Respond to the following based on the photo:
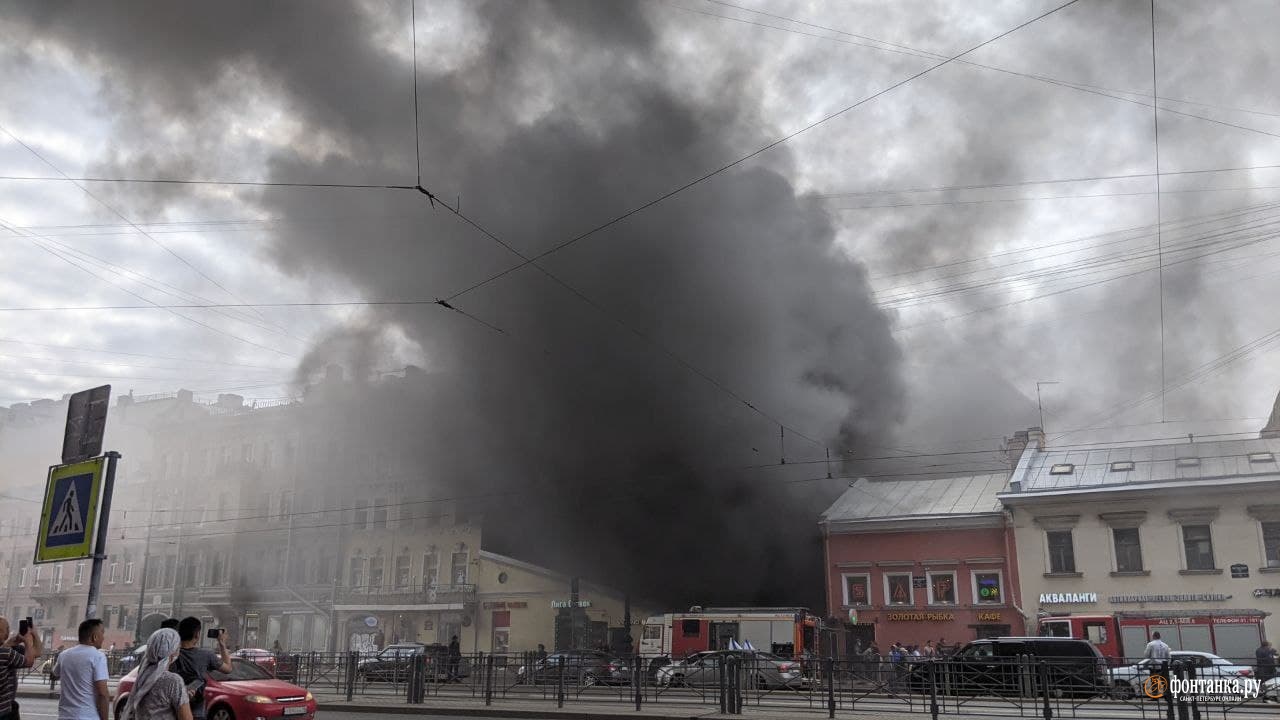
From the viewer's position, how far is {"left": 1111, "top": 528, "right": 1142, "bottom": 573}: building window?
104ft

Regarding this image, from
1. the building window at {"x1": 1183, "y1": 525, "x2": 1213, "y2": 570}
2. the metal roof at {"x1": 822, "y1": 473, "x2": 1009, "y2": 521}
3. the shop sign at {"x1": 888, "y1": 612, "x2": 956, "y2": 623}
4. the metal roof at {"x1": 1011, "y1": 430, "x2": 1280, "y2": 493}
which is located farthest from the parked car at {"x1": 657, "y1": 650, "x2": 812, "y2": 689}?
the building window at {"x1": 1183, "y1": 525, "x2": 1213, "y2": 570}

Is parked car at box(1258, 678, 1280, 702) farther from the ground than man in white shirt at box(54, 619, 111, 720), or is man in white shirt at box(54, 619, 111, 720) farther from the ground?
man in white shirt at box(54, 619, 111, 720)

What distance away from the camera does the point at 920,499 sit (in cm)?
3778

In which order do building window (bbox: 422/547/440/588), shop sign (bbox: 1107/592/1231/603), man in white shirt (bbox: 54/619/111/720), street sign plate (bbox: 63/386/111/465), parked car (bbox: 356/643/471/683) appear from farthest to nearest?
building window (bbox: 422/547/440/588) < shop sign (bbox: 1107/592/1231/603) < parked car (bbox: 356/643/471/683) < street sign plate (bbox: 63/386/111/465) < man in white shirt (bbox: 54/619/111/720)

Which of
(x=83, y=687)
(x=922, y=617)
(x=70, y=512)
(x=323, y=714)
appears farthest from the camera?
(x=922, y=617)

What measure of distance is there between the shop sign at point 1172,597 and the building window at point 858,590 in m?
8.51

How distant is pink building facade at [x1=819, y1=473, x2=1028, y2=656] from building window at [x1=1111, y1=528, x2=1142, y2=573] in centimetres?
342

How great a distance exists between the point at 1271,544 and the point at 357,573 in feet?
130

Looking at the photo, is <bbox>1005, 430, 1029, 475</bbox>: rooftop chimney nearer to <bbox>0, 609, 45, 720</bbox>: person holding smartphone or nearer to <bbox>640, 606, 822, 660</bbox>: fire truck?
<bbox>640, 606, 822, 660</bbox>: fire truck

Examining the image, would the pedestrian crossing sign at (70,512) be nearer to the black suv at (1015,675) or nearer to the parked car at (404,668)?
the parked car at (404,668)

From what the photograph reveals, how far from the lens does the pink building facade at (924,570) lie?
33.6 m

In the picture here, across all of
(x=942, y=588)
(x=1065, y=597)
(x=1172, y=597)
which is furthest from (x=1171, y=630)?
(x=942, y=588)

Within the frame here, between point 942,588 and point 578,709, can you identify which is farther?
point 942,588

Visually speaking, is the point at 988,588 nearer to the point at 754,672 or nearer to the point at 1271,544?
the point at 1271,544
